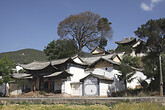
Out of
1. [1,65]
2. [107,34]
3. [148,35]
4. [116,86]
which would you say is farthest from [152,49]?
[1,65]

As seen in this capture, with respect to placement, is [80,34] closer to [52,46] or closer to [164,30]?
[52,46]

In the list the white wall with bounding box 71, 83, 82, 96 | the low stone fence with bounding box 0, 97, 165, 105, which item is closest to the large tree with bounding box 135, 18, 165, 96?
the low stone fence with bounding box 0, 97, 165, 105

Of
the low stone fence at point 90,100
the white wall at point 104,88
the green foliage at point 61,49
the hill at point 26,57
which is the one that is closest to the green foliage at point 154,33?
the white wall at point 104,88

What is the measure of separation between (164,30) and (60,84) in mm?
16455

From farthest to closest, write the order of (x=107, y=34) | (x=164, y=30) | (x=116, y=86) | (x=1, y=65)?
(x=107, y=34) → (x=1, y=65) → (x=116, y=86) → (x=164, y=30)

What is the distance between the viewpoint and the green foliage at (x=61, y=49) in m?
42.0

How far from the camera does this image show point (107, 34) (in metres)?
42.5

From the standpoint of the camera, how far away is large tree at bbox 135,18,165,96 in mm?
23156

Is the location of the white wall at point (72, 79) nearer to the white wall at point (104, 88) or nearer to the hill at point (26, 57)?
the white wall at point (104, 88)

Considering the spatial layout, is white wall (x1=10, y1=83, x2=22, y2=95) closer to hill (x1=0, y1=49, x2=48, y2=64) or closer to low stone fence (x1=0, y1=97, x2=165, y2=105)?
low stone fence (x1=0, y1=97, x2=165, y2=105)

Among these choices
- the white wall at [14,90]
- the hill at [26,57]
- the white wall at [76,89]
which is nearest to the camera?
the white wall at [76,89]

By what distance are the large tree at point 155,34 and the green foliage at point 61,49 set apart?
65.6ft

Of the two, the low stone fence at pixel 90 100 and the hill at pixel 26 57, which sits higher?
the hill at pixel 26 57

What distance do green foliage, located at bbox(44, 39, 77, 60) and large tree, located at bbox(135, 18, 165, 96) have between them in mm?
19982
